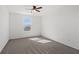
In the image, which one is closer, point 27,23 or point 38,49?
point 38,49

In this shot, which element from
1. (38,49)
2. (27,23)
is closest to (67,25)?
(38,49)

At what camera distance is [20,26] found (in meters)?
5.96

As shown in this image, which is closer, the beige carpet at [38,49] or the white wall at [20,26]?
the beige carpet at [38,49]

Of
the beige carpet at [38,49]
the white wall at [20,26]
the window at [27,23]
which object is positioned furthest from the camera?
the window at [27,23]

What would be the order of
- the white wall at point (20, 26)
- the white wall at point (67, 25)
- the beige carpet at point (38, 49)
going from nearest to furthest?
the beige carpet at point (38, 49), the white wall at point (67, 25), the white wall at point (20, 26)

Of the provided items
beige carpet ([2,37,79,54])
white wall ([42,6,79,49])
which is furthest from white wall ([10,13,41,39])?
white wall ([42,6,79,49])

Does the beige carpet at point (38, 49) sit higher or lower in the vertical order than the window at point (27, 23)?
lower

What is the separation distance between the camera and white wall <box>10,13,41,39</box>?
5562mm

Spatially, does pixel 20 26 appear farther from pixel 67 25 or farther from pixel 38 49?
pixel 67 25

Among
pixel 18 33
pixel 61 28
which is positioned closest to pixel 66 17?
pixel 61 28

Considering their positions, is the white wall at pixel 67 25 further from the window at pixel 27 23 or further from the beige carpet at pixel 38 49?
the window at pixel 27 23

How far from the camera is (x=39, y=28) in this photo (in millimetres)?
6727

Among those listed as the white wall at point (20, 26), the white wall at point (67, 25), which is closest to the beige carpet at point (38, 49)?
the white wall at point (67, 25)

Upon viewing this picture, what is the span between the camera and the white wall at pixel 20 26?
18.2ft
